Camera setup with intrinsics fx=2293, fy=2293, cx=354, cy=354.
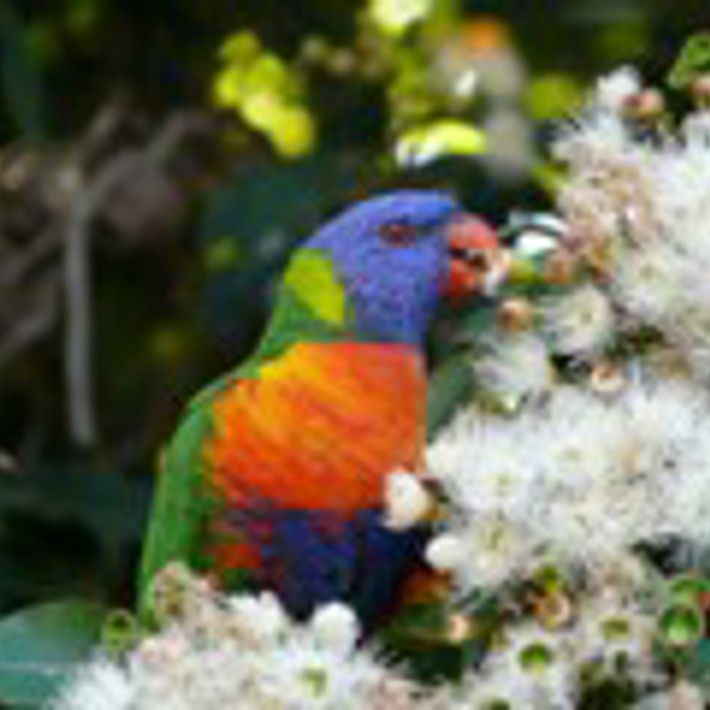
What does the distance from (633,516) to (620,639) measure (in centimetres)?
9

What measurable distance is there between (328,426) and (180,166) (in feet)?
6.60

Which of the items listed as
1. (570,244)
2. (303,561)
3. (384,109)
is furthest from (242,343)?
(570,244)

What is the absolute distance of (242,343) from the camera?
11.4 feet

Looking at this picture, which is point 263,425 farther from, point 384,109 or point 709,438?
point 384,109

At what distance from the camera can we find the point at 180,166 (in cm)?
413

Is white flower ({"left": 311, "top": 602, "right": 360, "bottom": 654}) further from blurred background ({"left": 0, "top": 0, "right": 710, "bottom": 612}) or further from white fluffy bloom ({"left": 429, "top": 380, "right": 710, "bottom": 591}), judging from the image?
blurred background ({"left": 0, "top": 0, "right": 710, "bottom": 612})

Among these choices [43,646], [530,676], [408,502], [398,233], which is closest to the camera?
[530,676]

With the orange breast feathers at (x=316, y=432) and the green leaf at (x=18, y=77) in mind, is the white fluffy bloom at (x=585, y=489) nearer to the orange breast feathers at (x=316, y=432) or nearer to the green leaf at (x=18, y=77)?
the orange breast feathers at (x=316, y=432)

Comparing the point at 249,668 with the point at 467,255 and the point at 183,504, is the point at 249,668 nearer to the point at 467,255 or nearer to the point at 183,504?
the point at 183,504

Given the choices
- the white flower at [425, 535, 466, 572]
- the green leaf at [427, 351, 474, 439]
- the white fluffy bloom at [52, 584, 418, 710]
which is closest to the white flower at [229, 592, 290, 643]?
the white fluffy bloom at [52, 584, 418, 710]

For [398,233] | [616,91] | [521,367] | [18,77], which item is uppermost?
[18,77]

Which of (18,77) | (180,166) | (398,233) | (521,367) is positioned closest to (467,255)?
(398,233)

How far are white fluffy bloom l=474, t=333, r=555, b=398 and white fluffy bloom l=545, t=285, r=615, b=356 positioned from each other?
0.02 m

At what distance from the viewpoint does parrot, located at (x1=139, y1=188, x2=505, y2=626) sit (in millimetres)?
2176
